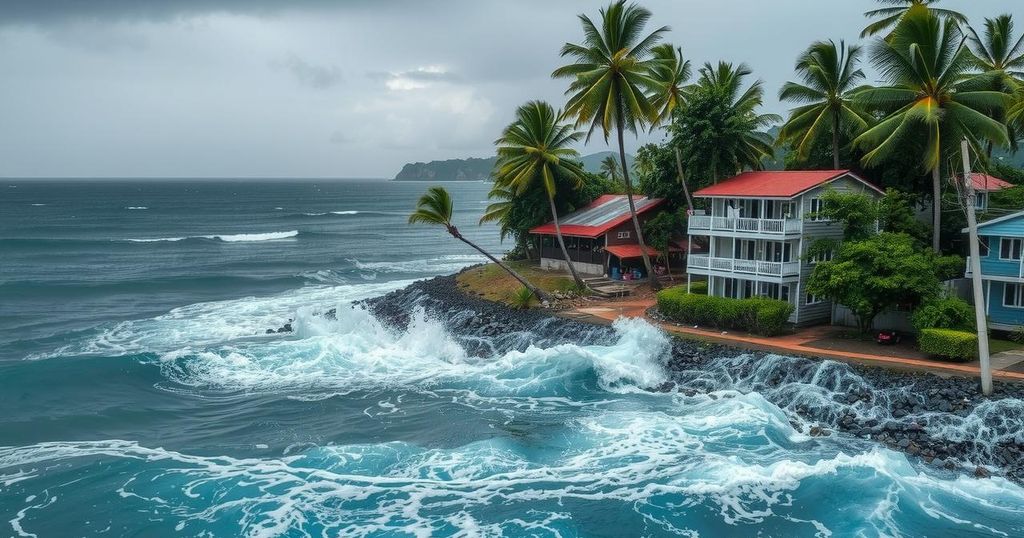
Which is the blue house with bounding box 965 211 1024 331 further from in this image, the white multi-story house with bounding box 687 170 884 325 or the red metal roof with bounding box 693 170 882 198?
the red metal roof with bounding box 693 170 882 198

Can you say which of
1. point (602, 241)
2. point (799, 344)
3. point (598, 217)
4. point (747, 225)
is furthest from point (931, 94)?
point (598, 217)

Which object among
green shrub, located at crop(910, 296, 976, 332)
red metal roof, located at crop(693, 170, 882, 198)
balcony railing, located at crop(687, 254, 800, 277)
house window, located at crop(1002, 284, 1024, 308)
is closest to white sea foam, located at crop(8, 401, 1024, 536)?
green shrub, located at crop(910, 296, 976, 332)

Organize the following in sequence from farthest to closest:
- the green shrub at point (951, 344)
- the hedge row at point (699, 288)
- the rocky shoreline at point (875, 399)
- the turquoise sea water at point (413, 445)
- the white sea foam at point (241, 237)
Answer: the white sea foam at point (241, 237)
the hedge row at point (699, 288)
the green shrub at point (951, 344)
the rocky shoreline at point (875, 399)
the turquoise sea water at point (413, 445)

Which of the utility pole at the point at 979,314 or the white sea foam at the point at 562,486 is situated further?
the utility pole at the point at 979,314

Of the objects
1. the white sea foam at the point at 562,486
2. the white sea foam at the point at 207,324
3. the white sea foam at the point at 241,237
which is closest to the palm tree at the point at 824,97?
the white sea foam at the point at 562,486

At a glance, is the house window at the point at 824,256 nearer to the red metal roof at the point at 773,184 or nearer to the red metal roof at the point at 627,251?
the red metal roof at the point at 773,184

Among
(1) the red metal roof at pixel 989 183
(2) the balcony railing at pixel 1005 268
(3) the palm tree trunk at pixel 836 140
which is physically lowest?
(2) the balcony railing at pixel 1005 268
